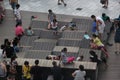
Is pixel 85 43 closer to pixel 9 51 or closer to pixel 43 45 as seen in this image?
pixel 43 45

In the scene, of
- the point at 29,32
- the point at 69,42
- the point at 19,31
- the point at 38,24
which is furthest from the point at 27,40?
the point at 69,42

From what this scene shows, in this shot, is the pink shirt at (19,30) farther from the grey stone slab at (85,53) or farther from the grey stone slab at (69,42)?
the grey stone slab at (85,53)

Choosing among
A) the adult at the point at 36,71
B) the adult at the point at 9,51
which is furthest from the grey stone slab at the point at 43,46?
the adult at the point at 36,71

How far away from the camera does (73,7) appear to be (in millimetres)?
25000

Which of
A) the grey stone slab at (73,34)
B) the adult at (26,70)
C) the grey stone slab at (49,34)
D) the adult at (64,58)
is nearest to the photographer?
the adult at (26,70)

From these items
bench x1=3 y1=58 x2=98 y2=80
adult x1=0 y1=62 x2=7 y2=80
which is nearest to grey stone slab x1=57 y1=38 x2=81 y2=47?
bench x1=3 y1=58 x2=98 y2=80

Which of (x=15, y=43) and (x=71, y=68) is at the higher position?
(x=15, y=43)

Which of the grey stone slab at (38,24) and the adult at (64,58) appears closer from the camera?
the adult at (64,58)

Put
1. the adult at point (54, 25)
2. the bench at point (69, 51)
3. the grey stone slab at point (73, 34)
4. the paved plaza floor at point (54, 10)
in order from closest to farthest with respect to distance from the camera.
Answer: the bench at point (69, 51) → the grey stone slab at point (73, 34) → the adult at point (54, 25) → the paved plaza floor at point (54, 10)

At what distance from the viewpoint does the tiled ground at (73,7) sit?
79.5 ft

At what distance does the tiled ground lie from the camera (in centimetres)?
2423

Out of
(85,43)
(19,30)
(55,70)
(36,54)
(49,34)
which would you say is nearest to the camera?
(55,70)

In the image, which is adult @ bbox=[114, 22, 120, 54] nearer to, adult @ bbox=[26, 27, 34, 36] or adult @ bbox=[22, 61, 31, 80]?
adult @ bbox=[26, 27, 34, 36]

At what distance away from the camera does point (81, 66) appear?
15898mm
